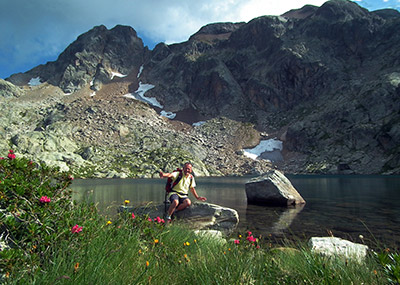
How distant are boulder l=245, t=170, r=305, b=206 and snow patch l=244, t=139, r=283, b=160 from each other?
394ft

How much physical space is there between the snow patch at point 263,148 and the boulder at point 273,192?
12017cm

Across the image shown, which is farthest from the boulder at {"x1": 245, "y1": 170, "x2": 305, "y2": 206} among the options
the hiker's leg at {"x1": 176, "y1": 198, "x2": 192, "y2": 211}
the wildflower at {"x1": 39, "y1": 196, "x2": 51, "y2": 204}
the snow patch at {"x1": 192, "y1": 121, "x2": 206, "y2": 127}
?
the snow patch at {"x1": 192, "y1": 121, "x2": 206, "y2": 127}

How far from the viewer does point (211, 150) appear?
144875 millimetres

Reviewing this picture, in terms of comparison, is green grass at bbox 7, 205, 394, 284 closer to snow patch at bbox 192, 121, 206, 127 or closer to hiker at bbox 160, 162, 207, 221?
hiker at bbox 160, 162, 207, 221

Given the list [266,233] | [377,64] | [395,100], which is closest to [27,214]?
[266,233]

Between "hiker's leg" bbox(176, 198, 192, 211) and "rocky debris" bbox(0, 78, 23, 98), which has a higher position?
"rocky debris" bbox(0, 78, 23, 98)

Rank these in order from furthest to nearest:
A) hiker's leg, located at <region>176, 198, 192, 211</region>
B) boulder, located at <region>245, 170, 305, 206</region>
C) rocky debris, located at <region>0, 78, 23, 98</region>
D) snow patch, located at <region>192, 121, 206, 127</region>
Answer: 1. snow patch, located at <region>192, 121, 206, 127</region>
2. rocky debris, located at <region>0, 78, 23, 98</region>
3. boulder, located at <region>245, 170, 305, 206</region>
4. hiker's leg, located at <region>176, 198, 192, 211</region>

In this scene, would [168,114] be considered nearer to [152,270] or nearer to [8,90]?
[8,90]

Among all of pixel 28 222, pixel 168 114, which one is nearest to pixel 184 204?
pixel 28 222

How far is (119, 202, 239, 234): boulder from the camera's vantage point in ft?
39.9

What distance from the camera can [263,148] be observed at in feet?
496

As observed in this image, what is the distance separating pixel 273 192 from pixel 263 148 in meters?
131

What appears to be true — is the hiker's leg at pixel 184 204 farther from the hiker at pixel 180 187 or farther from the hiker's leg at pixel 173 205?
the hiker's leg at pixel 173 205

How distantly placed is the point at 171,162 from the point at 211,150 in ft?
119
